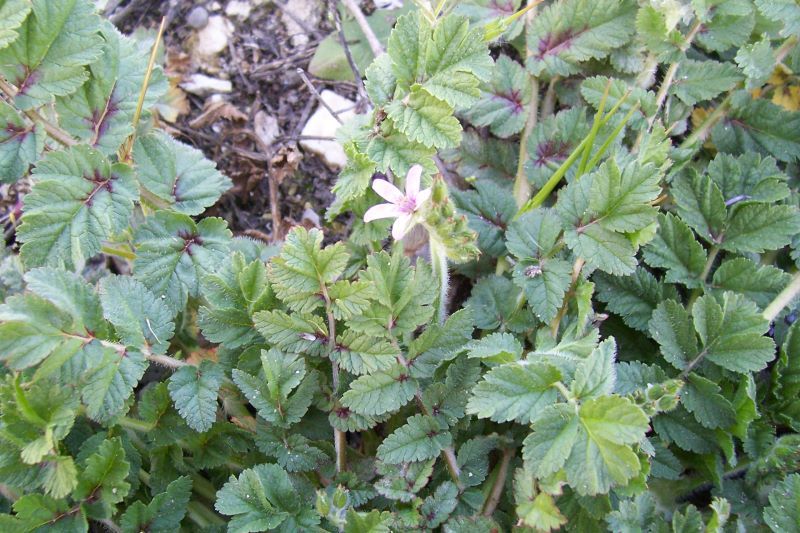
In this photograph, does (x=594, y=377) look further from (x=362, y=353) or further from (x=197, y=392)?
(x=197, y=392)

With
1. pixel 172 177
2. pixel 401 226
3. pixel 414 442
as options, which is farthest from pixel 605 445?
pixel 172 177

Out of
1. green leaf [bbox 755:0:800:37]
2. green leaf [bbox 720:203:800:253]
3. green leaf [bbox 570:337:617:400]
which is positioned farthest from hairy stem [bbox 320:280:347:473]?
green leaf [bbox 755:0:800:37]

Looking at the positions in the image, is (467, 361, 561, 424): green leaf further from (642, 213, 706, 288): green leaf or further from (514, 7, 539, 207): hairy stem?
(514, 7, 539, 207): hairy stem

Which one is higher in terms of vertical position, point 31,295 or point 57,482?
point 31,295

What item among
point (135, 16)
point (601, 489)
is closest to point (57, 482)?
point (601, 489)

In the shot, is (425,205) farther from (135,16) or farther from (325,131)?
(135,16)

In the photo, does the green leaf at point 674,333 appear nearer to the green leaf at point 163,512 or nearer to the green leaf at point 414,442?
the green leaf at point 414,442

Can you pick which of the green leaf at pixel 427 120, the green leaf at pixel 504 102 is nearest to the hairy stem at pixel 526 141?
the green leaf at pixel 504 102
